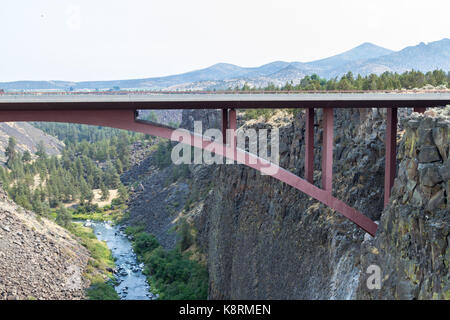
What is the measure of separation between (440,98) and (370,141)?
3.95 metres

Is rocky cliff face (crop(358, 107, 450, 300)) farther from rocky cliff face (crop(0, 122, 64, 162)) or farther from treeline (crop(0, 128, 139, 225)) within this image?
rocky cliff face (crop(0, 122, 64, 162))

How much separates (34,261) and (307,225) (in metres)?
24.0

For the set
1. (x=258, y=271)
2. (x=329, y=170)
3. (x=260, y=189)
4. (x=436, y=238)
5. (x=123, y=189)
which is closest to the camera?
(x=436, y=238)

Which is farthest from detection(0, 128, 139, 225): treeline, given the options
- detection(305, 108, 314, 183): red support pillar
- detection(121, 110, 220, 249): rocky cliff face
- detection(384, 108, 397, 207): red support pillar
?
detection(384, 108, 397, 207): red support pillar

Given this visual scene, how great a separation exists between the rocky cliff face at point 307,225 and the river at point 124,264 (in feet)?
34.8

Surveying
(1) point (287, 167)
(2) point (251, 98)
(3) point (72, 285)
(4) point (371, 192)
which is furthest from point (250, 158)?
(3) point (72, 285)

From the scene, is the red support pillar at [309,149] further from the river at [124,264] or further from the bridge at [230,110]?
the river at [124,264]

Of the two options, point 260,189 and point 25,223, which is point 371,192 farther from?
point 25,223

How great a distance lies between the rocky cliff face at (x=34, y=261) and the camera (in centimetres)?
3462

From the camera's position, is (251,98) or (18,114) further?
(251,98)

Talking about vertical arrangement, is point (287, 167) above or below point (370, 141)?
below

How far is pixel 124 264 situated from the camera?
50562 mm

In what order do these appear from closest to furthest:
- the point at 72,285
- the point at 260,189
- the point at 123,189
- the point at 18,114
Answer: the point at 18,114, the point at 260,189, the point at 72,285, the point at 123,189
